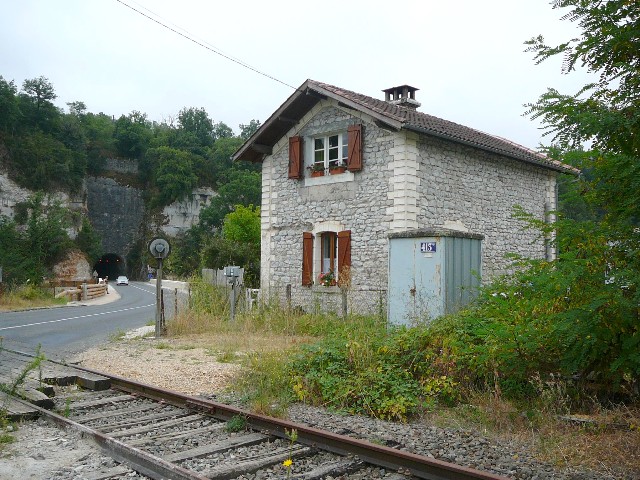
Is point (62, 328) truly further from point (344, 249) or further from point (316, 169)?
point (316, 169)

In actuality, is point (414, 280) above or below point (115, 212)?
below

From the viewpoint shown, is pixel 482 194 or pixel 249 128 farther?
pixel 249 128

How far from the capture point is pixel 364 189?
1508 cm

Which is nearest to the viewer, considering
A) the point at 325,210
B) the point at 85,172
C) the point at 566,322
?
the point at 566,322

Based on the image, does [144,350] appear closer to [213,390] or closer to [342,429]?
[213,390]

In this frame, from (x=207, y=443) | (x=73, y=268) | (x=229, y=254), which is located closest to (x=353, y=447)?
(x=207, y=443)

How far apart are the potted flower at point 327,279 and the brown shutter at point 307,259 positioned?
0.30 meters

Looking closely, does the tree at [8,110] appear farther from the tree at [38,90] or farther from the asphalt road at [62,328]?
the asphalt road at [62,328]

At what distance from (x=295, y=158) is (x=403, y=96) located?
191 inches

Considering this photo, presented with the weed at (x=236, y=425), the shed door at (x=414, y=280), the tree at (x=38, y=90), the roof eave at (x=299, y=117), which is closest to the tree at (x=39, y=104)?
the tree at (x=38, y=90)

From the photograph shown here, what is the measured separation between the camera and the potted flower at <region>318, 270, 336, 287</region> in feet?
51.1

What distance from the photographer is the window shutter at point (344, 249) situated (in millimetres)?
15180

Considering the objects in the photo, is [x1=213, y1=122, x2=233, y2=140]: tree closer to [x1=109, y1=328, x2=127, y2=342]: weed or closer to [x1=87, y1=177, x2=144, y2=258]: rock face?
[x1=87, y1=177, x2=144, y2=258]: rock face

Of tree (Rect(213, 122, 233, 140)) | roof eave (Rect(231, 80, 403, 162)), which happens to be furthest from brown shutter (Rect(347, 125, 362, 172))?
tree (Rect(213, 122, 233, 140))
